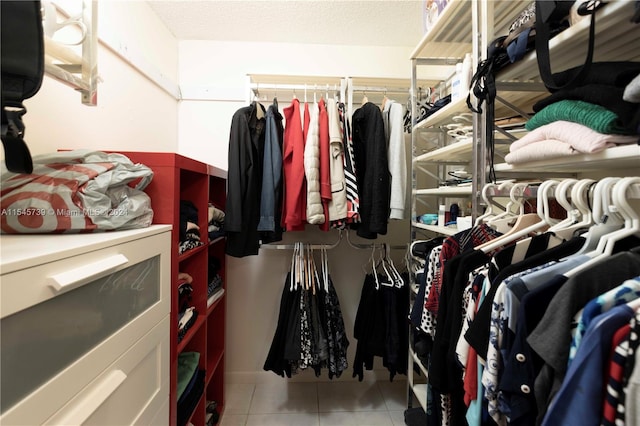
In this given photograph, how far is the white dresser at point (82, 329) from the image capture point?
477mm

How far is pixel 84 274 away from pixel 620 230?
1126 mm

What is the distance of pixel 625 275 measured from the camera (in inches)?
20.2

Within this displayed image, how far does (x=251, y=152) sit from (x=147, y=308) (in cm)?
85

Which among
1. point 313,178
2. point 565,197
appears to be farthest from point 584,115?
point 313,178

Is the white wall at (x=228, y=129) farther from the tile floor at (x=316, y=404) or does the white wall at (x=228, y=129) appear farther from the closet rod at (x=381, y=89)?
the closet rod at (x=381, y=89)

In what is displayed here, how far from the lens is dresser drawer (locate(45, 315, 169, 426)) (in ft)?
1.93

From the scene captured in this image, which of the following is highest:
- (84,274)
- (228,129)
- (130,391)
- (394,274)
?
(228,129)

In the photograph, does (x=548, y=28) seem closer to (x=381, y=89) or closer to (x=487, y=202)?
(x=487, y=202)

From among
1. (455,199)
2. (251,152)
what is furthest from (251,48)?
(455,199)

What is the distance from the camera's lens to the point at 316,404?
5.80 ft

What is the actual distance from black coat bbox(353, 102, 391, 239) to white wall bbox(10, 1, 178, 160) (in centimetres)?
119

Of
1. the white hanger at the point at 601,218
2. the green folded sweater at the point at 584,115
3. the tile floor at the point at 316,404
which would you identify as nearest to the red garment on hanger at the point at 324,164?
the green folded sweater at the point at 584,115

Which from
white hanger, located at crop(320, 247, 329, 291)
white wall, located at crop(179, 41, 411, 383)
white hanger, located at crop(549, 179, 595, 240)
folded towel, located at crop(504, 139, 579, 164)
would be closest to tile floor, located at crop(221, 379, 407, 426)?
white wall, located at crop(179, 41, 411, 383)

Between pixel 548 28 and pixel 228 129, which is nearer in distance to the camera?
pixel 548 28
